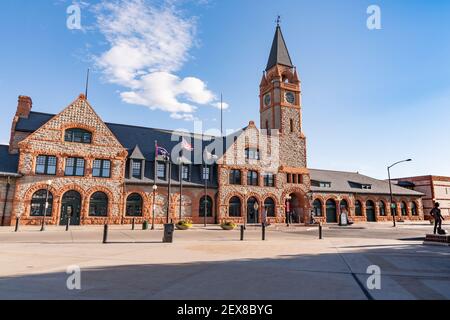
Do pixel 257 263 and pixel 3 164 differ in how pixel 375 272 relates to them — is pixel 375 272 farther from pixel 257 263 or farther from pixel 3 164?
pixel 3 164

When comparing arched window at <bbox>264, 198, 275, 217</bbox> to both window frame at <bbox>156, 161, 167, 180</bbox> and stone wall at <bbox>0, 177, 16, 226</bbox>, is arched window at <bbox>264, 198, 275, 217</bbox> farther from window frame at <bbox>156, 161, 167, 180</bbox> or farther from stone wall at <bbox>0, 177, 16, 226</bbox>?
stone wall at <bbox>0, 177, 16, 226</bbox>

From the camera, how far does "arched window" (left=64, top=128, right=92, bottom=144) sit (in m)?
29.9

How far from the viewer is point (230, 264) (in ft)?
28.9

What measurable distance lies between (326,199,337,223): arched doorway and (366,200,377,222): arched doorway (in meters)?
6.44

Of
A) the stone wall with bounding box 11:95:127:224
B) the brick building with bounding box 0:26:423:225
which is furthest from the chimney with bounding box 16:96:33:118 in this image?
the stone wall with bounding box 11:95:127:224

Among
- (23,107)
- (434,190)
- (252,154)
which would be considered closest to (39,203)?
(23,107)

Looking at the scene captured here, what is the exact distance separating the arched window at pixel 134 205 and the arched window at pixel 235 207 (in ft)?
36.0

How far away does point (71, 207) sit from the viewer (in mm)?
28906

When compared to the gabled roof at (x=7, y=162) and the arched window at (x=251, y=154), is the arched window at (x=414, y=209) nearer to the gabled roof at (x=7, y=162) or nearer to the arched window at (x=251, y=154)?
the arched window at (x=251, y=154)

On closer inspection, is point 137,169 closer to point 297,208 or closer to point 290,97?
point 297,208

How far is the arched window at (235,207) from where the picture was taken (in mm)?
36000

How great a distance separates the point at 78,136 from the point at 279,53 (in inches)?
1260

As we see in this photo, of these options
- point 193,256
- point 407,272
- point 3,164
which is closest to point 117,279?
point 193,256

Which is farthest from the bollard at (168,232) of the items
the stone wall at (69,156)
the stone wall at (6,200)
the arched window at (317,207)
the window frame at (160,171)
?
the arched window at (317,207)
